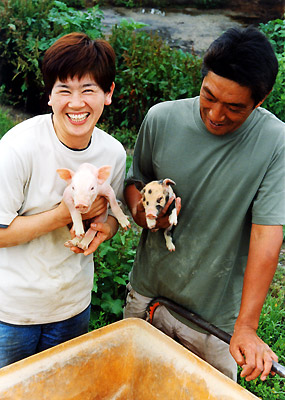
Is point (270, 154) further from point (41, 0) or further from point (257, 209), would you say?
point (41, 0)

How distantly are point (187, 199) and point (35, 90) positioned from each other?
4.42 metres

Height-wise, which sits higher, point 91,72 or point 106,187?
point 91,72

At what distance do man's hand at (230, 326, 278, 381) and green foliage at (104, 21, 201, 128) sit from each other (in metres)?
4.06

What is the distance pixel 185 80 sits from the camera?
557 centimetres

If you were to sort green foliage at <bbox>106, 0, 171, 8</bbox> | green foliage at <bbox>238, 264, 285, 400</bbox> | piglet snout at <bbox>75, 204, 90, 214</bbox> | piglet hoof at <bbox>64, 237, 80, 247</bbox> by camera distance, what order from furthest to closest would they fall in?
green foliage at <bbox>106, 0, 171, 8</bbox>, green foliage at <bbox>238, 264, 285, 400</bbox>, piglet hoof at <bbox>64, 237, 80, 247</bbox>, piglet snout at <bbox>75, 204, 90, 214</bbox>

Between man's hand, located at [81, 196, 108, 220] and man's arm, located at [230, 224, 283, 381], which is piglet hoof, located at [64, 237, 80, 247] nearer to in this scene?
man's hand, located at [81, 196, 108, 220]

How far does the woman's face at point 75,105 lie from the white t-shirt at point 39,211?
59 mm

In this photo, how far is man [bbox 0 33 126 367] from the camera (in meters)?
1.64

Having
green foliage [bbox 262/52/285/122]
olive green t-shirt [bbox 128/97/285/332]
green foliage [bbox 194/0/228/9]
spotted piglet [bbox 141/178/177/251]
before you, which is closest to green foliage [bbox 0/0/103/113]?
green foliage [bbox 262/52/285/122]

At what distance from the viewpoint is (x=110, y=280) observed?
3211mm

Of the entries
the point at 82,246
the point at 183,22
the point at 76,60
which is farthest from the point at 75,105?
the point at 183,22

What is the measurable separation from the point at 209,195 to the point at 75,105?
65 centimetres

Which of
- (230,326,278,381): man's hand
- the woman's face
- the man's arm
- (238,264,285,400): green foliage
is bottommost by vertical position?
(238,264,285,400): green foliage

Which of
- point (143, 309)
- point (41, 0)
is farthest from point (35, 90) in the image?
point (143, 309)
